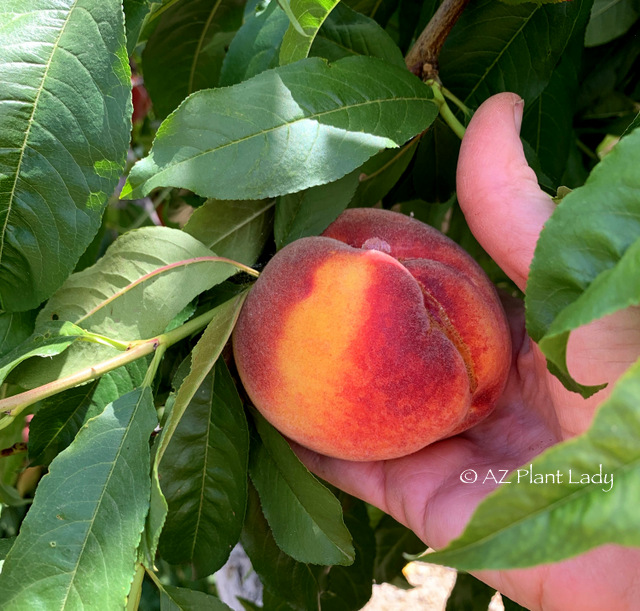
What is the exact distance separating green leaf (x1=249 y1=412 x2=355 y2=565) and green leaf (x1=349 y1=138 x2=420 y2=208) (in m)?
0.34

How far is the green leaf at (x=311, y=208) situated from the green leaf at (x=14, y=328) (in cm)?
30

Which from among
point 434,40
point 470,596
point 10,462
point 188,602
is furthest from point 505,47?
point 10,462

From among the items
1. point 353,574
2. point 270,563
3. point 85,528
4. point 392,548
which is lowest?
point 392,548

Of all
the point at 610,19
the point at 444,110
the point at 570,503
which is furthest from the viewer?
the point at 610,19

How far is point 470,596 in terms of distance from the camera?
1110 millimetres

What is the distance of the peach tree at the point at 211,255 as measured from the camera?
1.36 ft

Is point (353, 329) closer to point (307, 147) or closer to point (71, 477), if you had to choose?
point (307, 147)

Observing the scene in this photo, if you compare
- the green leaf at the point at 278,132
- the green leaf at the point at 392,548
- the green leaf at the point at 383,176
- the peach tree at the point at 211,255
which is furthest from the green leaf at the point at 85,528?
the green leaf at the point at 392,548

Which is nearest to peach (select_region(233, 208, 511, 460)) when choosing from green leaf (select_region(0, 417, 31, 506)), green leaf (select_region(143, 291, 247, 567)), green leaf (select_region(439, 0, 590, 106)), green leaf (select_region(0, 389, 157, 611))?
green leaf (select_region(143, 291, 247, 567))

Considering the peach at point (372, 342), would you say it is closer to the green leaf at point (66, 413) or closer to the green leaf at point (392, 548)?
the green leaf at point (66, 413)

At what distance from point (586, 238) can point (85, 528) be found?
477 millimetres

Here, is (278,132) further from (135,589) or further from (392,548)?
(392,548)

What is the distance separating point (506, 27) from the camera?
82 centimetres

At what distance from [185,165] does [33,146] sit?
0.48 ft
